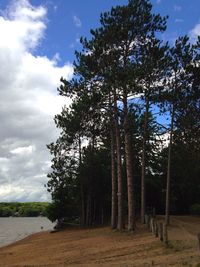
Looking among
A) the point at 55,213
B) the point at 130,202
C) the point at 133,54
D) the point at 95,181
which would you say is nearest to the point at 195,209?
the point at 95,181

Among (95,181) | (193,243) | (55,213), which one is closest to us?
(193,243)

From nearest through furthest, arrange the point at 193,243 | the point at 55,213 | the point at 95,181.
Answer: the point at 193,243, the point at 95,181, the point at 55,213

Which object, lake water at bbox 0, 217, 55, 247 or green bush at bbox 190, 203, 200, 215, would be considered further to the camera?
lake water at bbox 0, 217, 55, 247

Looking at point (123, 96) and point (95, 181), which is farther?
point (95, 181)

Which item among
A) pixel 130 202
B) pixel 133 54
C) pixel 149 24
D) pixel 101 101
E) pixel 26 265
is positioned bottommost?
pixel 26 265

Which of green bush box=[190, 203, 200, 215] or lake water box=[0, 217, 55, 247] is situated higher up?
green bush box=[190, 203, 200, 215]

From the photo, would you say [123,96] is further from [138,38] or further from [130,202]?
[130,202]

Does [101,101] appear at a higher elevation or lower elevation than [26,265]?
higher

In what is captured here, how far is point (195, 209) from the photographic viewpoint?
173 ft

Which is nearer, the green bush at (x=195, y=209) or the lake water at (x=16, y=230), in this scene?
the green bush at (x=195, y=209)

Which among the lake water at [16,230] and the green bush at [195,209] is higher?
the green bush at [195,209]

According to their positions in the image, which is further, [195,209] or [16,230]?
[16,230]

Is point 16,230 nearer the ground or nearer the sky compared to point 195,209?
nearer the ground

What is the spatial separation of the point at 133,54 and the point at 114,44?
5.03 ft
